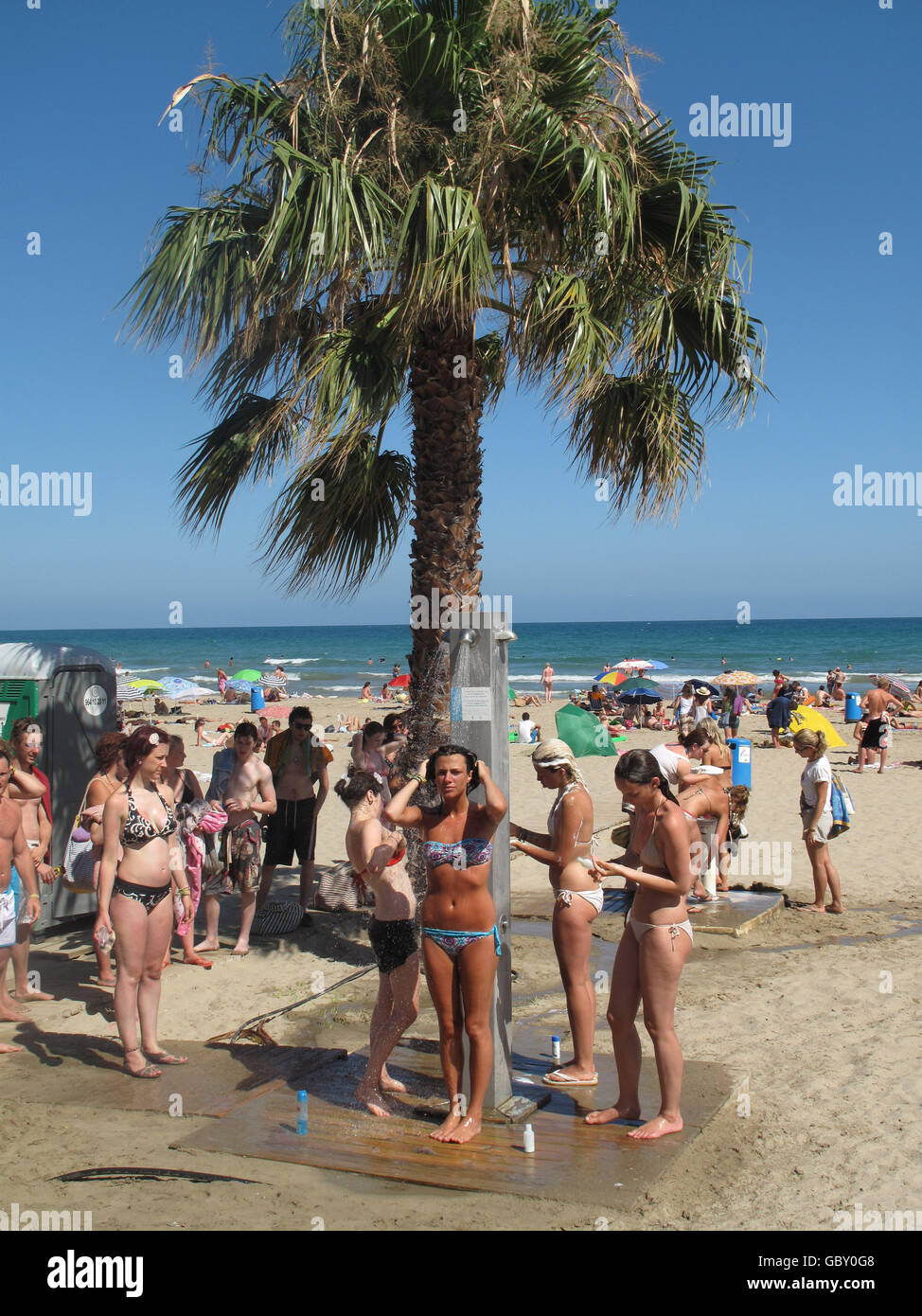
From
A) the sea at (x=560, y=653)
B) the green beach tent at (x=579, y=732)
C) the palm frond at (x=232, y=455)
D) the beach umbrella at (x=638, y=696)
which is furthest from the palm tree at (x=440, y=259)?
the sea at (x=560, y=653)

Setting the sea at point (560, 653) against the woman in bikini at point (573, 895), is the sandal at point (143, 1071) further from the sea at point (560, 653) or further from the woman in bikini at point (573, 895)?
the sea at point (560, 653)

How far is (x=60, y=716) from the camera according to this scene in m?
7.77

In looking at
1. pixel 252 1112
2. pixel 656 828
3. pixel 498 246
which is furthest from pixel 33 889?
pixel 498 246

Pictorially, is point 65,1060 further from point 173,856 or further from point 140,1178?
point 140,1178

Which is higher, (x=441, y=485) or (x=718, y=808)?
(x=441, y=485)

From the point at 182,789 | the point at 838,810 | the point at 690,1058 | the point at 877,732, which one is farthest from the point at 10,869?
the point at 877,732

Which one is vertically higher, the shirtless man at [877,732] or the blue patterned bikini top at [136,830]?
the blue patterned bikini top at [136,830]

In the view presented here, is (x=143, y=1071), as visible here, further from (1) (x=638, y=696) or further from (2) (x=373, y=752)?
(1) (x=638, y=696)

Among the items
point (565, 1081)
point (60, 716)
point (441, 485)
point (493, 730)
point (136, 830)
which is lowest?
point (565, 1081)

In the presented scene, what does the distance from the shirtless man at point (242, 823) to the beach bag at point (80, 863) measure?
847mm

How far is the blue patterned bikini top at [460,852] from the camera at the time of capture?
430cm

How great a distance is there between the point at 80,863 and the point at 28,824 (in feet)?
2.39

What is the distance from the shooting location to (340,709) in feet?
112

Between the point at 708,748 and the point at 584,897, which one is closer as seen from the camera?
the point at 584,897
